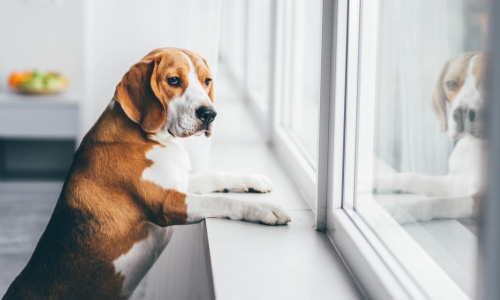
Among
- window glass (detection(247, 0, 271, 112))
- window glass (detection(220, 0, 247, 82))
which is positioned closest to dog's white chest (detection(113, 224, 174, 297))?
window glass (detection(247, 0, 271, 112))

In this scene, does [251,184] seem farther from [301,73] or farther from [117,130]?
[301,73]

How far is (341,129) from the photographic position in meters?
1.42

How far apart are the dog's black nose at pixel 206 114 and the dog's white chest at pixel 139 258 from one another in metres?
0.29

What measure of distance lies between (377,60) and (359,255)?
0.40 meters

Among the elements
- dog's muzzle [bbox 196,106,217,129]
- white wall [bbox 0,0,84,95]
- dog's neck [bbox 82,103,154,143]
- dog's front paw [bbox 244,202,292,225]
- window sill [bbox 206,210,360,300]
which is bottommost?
window sill [bbox 206,210,360,300]

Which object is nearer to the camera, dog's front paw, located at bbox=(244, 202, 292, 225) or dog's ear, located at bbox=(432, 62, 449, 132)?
dog's ear, located at bbox=(432, 62, 449, 132)

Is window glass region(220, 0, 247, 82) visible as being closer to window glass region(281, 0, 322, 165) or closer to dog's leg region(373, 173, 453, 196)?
window glass region(281, 0, 322, 165)

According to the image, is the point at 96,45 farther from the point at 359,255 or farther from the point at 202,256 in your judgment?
the point at 359,255

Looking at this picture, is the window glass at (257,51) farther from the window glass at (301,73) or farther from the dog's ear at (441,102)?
the dog's ear at (441,102)

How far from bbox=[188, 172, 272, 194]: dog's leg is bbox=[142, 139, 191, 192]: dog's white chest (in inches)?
8.8

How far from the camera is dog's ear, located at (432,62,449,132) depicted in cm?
96

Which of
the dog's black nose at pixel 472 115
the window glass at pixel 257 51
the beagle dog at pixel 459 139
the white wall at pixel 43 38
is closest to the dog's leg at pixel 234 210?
the beagle dog at pixel 459 139

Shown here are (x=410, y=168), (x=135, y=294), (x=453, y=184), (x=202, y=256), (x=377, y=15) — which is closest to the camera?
(x=453, y=184)

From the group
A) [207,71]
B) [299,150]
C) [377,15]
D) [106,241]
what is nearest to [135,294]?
[106,241]
